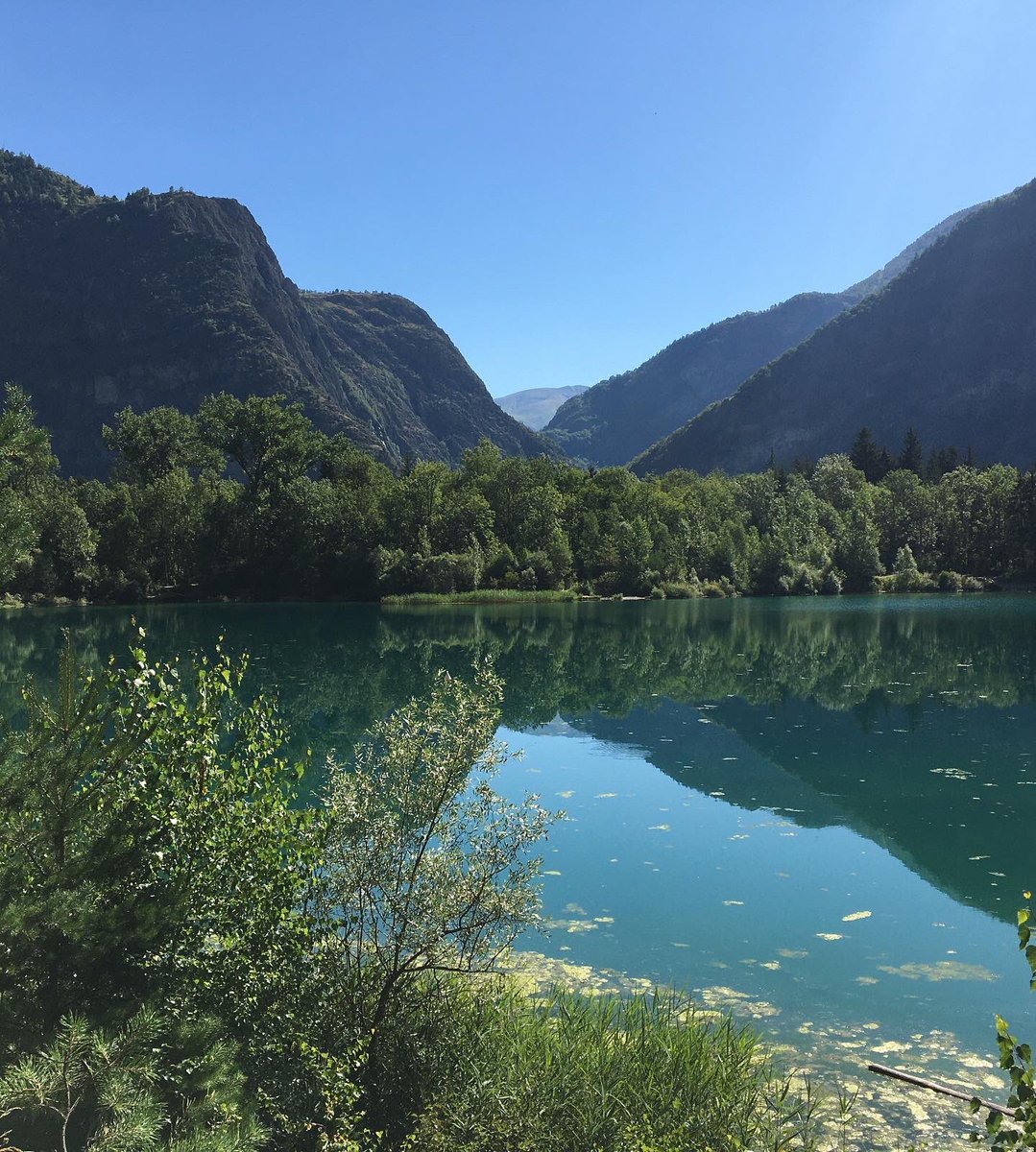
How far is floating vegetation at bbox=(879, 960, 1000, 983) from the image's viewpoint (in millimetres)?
10703

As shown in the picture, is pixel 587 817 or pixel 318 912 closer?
pixel 318 912

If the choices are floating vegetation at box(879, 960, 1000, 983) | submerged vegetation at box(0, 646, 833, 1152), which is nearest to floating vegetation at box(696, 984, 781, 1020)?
submerged vegetation at box(0, 646, 833, 1152)

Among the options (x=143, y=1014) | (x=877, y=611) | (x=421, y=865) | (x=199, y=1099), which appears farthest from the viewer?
(x=877, y=611)

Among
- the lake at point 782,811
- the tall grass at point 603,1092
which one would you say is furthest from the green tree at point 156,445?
the tall grass at point 603,1092

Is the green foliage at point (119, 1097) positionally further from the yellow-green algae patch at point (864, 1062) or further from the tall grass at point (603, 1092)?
the yellow-green algae patch at point (864, 1062)

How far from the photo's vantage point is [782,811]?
18297mm

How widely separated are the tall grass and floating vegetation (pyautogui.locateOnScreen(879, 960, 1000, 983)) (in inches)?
150

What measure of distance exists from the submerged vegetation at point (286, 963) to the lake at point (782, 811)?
2447 millimetres

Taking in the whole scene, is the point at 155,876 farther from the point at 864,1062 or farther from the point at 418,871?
the point at 864,1062

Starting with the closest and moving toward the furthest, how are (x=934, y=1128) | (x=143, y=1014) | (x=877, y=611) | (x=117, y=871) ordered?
(x=143, y=1014), (x=117, y=871), (x=934, y=1128), (x=877, y=611)

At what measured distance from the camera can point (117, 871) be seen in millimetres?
5320

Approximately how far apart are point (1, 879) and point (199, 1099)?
1.60m

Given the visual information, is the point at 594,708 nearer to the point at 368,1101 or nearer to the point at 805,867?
the point at 805,867

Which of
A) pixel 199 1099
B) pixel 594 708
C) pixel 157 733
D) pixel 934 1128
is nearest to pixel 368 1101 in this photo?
pixel 199 1099
